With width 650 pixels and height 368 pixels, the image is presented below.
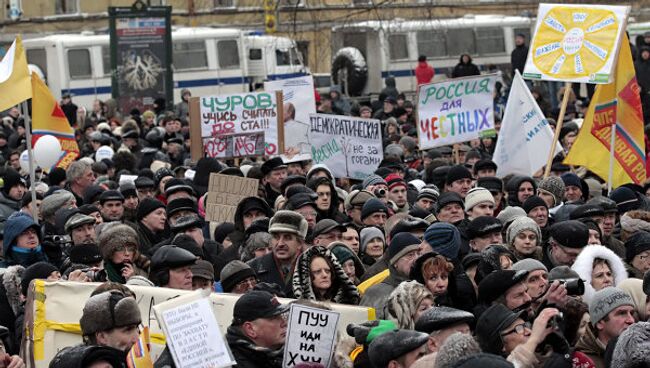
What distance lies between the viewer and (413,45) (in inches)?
1657

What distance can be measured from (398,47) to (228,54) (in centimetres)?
462

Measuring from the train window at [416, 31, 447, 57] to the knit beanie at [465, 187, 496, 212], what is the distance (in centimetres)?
2981

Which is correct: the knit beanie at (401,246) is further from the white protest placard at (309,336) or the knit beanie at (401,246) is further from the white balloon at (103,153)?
the white balloon at (103,153)

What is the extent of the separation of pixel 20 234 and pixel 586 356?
4745mm

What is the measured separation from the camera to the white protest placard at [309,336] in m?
7.54

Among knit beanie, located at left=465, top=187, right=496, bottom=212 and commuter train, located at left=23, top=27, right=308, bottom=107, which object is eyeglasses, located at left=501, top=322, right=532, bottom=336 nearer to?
knit beanie, located at left=465, top=187, right=496, bottom=212

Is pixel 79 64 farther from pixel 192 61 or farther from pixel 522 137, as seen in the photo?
pixel 522 137

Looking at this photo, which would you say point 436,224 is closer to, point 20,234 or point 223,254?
point 223,254

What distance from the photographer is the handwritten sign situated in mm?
17609

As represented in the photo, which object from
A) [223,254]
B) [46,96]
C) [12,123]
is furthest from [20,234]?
[12,123]

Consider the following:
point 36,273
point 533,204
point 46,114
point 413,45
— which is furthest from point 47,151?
point 413,45

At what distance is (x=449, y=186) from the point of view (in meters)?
13.9

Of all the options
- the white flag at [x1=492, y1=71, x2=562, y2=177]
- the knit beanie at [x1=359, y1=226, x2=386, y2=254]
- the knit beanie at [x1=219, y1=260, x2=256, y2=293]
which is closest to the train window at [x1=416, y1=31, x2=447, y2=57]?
the white flag at [x1=492, y1=71, x2=562, y2=177]

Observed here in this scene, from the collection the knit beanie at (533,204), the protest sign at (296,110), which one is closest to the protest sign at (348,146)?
the protest sign at (296,110)
